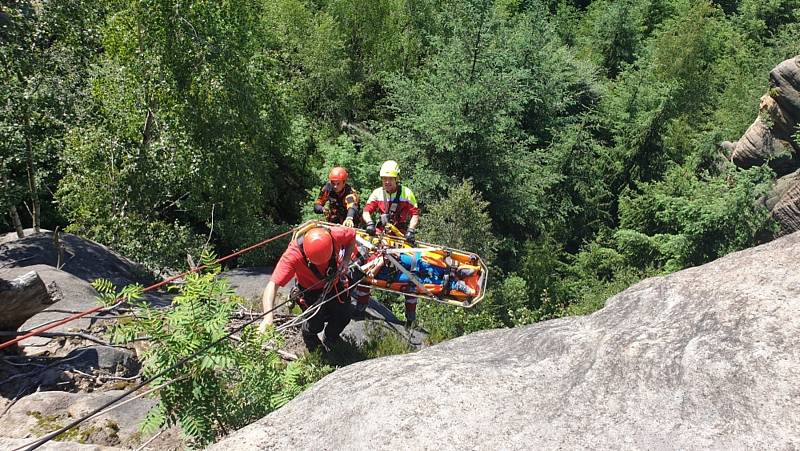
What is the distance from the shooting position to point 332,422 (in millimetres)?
3398

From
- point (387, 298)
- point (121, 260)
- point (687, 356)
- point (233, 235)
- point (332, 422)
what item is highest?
point (687, 356)

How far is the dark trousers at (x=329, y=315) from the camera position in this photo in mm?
6688

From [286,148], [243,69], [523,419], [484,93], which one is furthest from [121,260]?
[484,93]

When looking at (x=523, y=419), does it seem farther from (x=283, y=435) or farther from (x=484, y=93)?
(x=484, y=93)

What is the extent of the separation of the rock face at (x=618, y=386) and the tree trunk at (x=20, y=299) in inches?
160

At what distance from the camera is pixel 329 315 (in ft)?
22.7

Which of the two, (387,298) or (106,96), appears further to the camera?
(387,298)

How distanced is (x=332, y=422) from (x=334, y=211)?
6500 mm

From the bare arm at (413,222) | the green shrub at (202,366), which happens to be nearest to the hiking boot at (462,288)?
the bare arm at (413,222)

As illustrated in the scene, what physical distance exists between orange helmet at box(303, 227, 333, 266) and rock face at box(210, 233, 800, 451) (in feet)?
7.07

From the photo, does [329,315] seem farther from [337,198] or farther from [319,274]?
[337,198]

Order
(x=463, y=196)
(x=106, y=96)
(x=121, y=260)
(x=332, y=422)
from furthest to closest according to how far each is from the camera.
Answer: (x=463, y=196), (x=106, y=96), (x=121, y=260), (x=332, y=422)

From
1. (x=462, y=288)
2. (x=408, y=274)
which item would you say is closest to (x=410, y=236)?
(x=408, y=274)

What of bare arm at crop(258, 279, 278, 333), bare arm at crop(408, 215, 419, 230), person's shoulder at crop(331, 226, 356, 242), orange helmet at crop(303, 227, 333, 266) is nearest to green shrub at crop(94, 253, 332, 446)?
bare arm at crop(258, 279, 278, 333)
